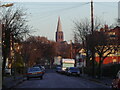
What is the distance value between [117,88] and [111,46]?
22.9m

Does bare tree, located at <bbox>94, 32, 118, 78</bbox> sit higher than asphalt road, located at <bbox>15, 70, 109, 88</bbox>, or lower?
higher

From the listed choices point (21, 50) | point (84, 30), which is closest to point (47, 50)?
point (21, 50)

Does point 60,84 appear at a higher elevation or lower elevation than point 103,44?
lower

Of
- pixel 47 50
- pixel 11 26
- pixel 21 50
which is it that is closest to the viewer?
pixel 11 26

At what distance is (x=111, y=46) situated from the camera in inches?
1654

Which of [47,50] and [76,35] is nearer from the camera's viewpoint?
[76,35]

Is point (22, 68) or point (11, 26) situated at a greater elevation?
point (11, 26)

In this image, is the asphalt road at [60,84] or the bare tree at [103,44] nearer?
the asphalt road at [60,84]

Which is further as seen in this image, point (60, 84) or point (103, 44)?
point (103, 44)

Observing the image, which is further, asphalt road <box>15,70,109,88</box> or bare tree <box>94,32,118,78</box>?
bare tree <box>94,32,118,78</box>

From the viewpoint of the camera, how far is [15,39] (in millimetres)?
33188

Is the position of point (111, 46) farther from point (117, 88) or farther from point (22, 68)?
point (22, 68)

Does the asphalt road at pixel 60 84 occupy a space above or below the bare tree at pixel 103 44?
below

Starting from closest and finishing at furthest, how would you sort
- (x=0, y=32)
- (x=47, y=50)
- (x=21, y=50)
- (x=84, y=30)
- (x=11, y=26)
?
1. (x=0, y=32)
2. (x=11, y=26)
3. (x=84, y=30)
4. (x=21, y=50)
5. (x=47, y=50)
